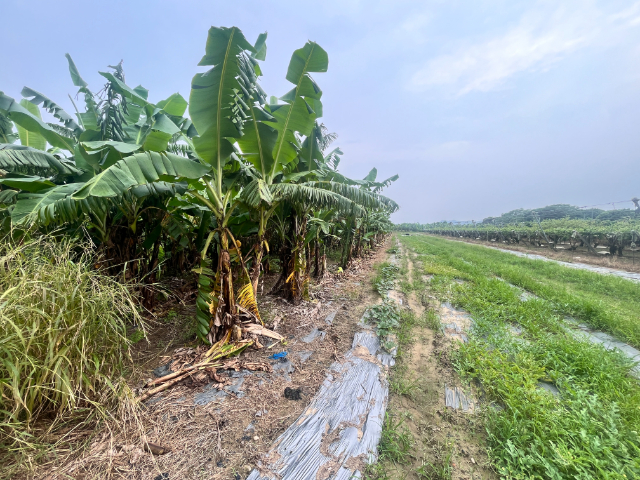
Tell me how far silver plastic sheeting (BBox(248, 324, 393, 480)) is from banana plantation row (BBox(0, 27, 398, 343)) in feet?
4.45

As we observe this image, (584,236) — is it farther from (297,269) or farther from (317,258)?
(297,269)

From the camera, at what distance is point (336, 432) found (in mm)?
1687

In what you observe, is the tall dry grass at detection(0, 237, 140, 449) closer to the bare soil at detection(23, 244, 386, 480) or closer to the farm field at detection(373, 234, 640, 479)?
the bare soil at detection(23, 244, 386, 480)

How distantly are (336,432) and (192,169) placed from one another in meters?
2.70

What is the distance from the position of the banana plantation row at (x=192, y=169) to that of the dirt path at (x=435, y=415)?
6.16 ft

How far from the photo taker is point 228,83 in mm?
2480

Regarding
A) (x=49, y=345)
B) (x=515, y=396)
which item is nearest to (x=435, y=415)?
(x=515, y=396)

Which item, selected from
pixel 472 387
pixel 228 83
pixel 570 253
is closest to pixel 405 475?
pixel 472 387

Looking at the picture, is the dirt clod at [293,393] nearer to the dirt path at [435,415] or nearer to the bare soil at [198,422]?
the bare soil at [198,422]

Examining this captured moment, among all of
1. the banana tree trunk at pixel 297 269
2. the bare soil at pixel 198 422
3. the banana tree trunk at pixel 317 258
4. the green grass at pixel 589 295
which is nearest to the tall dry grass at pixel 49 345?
the bare soil at pixel 198 422

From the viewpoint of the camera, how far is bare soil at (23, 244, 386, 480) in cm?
137

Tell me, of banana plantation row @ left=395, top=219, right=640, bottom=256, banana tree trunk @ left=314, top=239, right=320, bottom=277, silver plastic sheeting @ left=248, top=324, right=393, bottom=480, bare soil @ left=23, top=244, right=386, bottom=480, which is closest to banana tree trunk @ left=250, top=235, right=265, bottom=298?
bare soil @ left=23, top=244, right=386, bottom=480

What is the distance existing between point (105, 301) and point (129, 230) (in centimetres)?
208

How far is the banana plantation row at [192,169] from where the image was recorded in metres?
2.34
